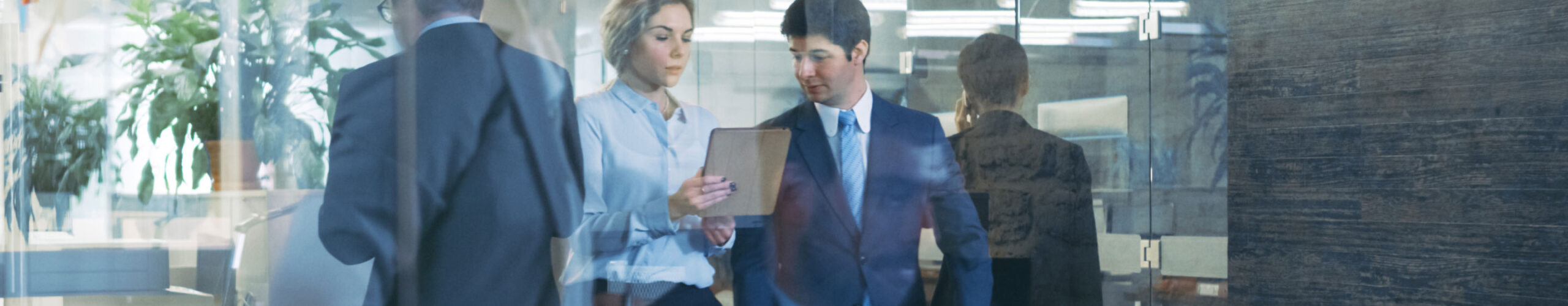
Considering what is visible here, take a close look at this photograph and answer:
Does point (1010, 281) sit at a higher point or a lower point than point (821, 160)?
lower

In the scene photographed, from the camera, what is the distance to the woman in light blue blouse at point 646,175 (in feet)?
9.67

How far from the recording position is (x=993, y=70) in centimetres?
337

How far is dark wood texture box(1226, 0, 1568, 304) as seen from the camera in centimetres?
329

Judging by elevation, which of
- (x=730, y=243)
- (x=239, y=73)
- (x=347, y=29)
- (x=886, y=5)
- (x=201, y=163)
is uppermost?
(x=886, y=5)

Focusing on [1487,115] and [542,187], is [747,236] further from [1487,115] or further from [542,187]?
[1487,115]

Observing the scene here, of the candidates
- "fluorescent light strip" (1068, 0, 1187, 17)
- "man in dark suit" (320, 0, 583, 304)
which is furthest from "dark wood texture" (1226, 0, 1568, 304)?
"man in dark suit" (320, 0, 583, 304)

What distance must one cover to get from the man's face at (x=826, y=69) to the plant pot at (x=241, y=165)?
1442 mm

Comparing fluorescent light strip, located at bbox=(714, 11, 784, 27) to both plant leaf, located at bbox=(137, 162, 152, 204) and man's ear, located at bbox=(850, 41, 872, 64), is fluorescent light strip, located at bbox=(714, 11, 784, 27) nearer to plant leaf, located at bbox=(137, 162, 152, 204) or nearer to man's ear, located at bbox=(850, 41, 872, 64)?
man's ear, located at bbox=(850, 41, 872, 64)

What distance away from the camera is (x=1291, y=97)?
3.72 m

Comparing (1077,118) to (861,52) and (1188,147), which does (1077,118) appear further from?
(861,52)

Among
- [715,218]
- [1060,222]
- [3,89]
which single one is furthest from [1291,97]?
[3,89]

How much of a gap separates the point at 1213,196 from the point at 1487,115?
0.81 m

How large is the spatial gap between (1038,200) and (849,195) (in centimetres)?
62

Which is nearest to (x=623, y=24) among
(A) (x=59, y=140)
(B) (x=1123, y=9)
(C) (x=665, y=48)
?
(C) (x=665, y=48)
